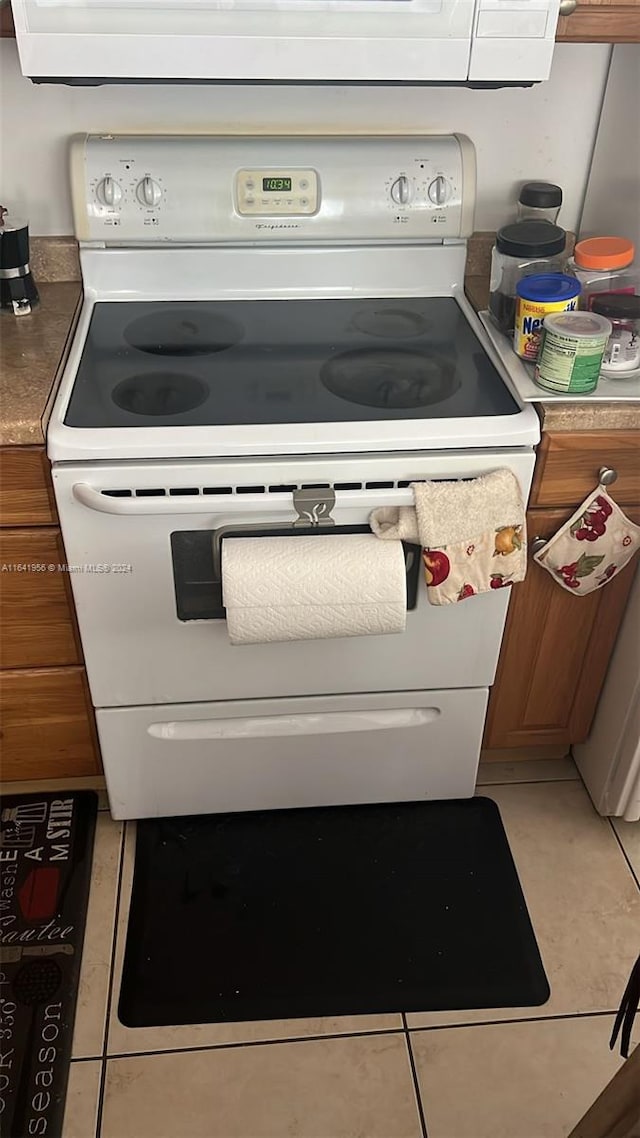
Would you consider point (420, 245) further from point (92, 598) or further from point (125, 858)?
point (125, 858)

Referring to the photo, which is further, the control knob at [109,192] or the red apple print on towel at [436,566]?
the control knob at [109,192]

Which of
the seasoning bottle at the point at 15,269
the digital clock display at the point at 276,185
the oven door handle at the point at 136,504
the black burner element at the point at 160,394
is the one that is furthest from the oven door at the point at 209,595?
the digital clock display at the point at 276,185

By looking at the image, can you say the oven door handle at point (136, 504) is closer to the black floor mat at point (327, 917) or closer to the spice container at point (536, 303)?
the spice container at point (536, 303)

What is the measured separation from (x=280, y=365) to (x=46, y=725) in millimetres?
704

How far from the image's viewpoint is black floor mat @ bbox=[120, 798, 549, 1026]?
146 centimetres

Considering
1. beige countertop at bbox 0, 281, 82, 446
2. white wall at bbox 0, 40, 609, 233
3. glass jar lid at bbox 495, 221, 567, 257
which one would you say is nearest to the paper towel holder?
beige countertop at bbox 0, 281, 82, 446

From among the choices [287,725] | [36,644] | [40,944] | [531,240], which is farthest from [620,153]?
[40,944]

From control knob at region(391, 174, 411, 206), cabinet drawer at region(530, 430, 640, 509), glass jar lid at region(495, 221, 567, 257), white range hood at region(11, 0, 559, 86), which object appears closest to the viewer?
white range hood at region(11, 0, 559, 86)

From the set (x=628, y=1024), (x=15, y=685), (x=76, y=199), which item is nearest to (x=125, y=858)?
(x=15, y=685)

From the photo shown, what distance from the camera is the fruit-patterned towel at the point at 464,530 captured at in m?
1.27

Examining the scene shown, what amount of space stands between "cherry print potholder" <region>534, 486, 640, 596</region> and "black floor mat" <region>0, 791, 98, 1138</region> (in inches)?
37.0

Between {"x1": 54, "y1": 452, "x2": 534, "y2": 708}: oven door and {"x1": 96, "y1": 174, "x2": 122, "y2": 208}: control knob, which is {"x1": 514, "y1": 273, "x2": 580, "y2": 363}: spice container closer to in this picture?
{"x1": 54, "y1": 452, "x2": 534, "y2": 708}: oven door

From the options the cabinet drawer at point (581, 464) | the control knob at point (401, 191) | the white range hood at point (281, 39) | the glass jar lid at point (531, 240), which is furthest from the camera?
the control knob at point (401, 191)

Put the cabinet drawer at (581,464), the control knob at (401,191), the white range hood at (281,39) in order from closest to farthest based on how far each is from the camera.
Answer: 1. the white range hood at (281,39)
2. the cabinet drawer at (581,464)
3. the control knob at (401,191)
